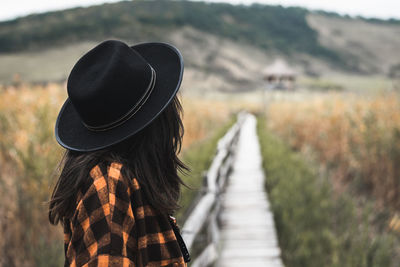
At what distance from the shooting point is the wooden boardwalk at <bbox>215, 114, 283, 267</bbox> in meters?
3.10

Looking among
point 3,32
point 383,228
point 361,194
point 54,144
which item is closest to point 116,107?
point 54,144

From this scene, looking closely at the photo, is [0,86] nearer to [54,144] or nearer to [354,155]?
[54,144]

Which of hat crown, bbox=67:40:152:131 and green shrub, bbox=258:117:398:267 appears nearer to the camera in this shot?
hat crown, bbox=67:40:152:131

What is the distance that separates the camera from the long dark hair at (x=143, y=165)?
0.85m

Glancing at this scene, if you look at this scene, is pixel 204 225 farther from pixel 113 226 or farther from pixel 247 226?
pixel 113 226

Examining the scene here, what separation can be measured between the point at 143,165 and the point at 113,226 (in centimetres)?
21

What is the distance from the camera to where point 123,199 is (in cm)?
77

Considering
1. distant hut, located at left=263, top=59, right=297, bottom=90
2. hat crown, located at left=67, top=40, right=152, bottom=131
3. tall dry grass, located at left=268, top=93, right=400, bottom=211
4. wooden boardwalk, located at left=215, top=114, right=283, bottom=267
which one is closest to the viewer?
hat crown, located at left=67, top=40, right=152, bottom=131

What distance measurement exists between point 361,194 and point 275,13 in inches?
5831

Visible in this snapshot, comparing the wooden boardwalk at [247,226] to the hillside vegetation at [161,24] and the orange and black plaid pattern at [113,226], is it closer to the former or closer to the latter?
the orange and black plaid pattern at [113,226]

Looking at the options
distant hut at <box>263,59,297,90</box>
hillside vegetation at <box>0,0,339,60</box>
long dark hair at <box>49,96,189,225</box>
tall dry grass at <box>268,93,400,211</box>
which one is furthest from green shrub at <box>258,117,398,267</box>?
hillside vegetation at <box>0,0,339,60</box>

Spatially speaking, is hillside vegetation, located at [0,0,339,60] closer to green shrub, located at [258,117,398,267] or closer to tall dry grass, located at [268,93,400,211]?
tall dry grass, located at [268,93,400,211]

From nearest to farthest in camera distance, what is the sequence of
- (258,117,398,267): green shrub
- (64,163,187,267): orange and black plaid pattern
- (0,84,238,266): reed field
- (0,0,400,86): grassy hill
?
(64,163,187,267): orange and black plaid pattern → (0,84,238,266): reed field → (258,117,398,267): green shrub → (0,0,400,86): grassy hill

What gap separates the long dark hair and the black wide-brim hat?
4 centimetres
